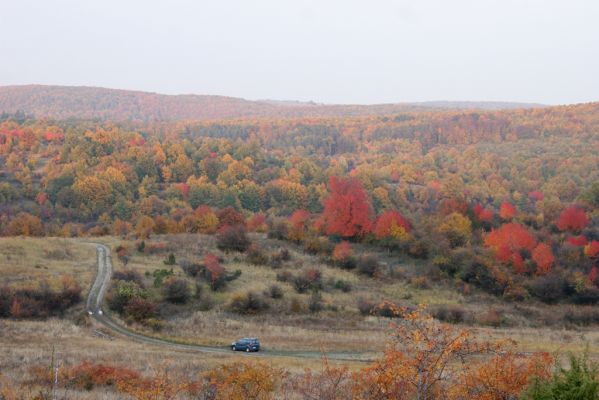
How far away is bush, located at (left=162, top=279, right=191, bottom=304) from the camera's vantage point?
135 feet

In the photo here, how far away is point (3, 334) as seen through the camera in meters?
29.4

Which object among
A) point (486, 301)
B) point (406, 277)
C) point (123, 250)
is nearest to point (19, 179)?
point (123, 250)

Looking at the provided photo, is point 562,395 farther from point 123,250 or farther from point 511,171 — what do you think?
point 511,171

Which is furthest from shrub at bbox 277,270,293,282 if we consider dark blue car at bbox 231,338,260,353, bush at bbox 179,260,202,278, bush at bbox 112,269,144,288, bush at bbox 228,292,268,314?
dark blue car at bbox 231,338,260,353

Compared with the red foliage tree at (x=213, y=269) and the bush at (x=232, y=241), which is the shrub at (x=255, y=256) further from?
the red foliage tree at (x=213, y=269)

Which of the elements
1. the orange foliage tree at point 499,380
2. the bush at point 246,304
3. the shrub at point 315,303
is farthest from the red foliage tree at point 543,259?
the orange foliage tree at point 499,380

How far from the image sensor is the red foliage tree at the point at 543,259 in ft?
181

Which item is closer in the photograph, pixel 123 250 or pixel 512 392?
pixel 512 392

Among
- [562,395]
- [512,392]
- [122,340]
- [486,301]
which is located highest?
[562,395]

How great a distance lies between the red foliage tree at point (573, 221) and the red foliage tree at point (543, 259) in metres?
11.8

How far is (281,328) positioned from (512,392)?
24976mm

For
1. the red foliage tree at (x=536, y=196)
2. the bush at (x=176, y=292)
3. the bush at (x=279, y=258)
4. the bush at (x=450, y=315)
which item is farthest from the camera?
the red foliage tree at (x=536, y=196)

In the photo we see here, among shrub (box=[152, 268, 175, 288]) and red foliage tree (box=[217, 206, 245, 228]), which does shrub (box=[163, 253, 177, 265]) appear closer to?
shrub (box=[152, 268, 175, 288])

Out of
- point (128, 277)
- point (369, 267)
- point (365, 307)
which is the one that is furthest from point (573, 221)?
point (128, 277)
